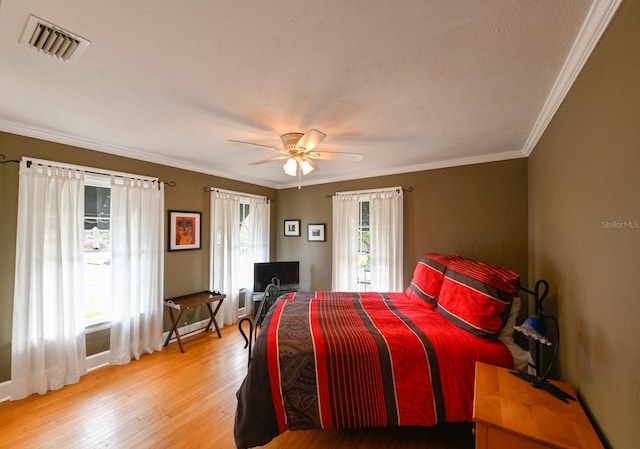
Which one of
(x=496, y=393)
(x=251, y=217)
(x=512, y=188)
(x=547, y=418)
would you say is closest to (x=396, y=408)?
(x=496, y=393)

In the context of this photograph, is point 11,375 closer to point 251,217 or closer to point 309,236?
point 251,217

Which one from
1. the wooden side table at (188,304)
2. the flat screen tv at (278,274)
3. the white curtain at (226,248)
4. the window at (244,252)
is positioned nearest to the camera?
the wooden side table at (188,304)

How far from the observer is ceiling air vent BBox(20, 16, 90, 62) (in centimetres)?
114

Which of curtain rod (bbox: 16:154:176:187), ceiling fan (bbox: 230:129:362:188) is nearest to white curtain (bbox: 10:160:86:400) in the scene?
curtain rod (bbox: 16:154:176:187)

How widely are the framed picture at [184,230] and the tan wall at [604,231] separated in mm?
3917

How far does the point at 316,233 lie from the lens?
4477mm

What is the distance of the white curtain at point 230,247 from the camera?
3.86m

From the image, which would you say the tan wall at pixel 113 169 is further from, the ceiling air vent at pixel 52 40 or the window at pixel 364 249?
the window at pixel 364 249

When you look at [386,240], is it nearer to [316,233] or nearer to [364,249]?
[364,249]

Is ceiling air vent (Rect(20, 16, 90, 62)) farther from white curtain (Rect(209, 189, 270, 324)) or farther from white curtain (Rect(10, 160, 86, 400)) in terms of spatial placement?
white curtain (Rect(209, 189, 270, 324))

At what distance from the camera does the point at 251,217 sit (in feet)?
14.5

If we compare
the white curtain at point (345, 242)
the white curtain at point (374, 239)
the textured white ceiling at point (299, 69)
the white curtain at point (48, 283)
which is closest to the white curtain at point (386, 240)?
the white curtain at point (374, 239)

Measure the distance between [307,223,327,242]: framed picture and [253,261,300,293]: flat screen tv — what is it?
0.51 m

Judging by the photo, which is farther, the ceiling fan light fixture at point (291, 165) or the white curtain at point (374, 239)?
the white curtain at point (374, 239)
